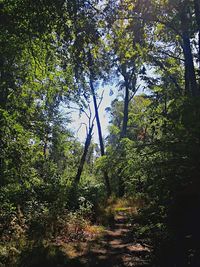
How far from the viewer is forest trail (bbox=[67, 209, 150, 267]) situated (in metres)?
7.17

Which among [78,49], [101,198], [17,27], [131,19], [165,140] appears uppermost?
[131,19]

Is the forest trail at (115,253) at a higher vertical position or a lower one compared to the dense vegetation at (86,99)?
lower

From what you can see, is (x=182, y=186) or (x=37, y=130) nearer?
(x=182, y=186)

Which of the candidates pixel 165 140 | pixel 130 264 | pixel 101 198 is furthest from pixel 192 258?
pixel 101 198

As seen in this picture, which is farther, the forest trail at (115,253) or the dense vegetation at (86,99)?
the forest trail at (115,253)

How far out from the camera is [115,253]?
27.0ft

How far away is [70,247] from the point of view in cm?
841

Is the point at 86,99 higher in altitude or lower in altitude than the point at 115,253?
higher

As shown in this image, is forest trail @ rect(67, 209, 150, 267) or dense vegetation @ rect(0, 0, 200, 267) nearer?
dense vegetation @ rect(0, 0, 200, 267)

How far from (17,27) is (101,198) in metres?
13.1

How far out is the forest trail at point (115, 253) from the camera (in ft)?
23.5

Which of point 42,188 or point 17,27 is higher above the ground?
point 17,27

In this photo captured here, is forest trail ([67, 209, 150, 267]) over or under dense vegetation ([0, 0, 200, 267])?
under

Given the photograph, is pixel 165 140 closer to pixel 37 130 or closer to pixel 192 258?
pixel 192 258
